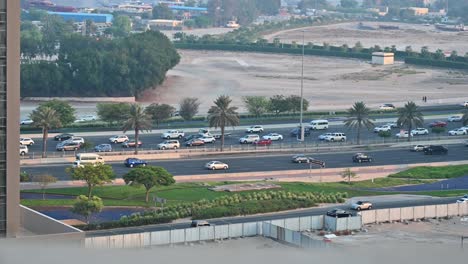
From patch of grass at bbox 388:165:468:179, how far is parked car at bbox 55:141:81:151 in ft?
33.8

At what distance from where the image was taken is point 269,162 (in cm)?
4175

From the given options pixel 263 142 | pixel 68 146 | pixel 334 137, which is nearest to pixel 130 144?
pixel 68 146

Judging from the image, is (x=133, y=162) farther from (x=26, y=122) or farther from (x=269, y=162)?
(x=26, y=122)

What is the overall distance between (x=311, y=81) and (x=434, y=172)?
31.6 meters

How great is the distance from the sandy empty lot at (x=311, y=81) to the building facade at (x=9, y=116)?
38320 millimetres

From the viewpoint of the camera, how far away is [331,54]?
8788 centimetres

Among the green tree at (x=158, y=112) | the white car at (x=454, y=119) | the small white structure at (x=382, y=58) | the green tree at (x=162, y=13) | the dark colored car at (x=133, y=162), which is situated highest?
the green tree at (x=162, y=13)

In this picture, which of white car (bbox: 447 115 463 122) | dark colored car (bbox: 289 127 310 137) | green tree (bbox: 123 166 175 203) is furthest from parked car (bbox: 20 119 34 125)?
white car (bbox: 447 115 463 122)

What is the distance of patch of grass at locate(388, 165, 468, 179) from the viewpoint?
3962 cm

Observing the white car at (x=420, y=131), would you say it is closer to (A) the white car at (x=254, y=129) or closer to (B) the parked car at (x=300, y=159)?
(A) the white car at (x=254, y=129)

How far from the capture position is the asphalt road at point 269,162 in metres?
38.8

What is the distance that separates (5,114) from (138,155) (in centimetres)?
2361

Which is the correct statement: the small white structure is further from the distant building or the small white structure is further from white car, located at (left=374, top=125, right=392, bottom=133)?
the distant building

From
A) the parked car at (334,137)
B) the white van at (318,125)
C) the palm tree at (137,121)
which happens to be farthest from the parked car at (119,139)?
the white van at (318,125)
